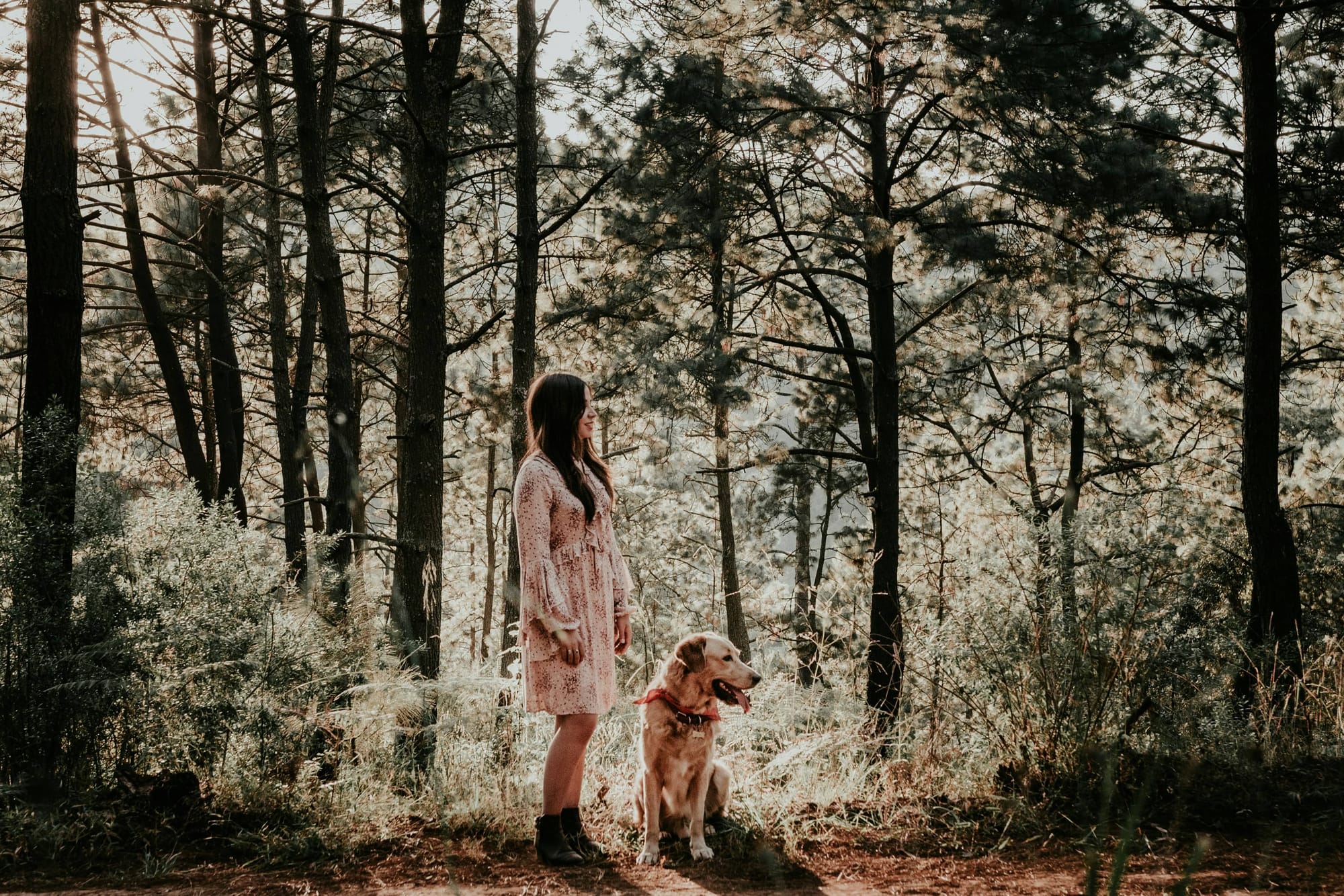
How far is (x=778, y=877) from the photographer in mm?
3627

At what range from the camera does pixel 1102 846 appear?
376 cm

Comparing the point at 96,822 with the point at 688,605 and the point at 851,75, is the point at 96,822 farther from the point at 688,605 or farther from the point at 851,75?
the point at 688,605

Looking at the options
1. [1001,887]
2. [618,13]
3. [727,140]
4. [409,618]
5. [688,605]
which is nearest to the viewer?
[1001,887]

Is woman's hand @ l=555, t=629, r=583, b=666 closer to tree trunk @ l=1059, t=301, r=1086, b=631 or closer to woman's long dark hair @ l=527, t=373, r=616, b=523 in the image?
woman's long dark hair @ l=527, t=373, r=616, b=523

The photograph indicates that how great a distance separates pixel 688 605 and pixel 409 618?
17.8 metres

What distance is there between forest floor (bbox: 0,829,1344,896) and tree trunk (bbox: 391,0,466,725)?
8.75 ft

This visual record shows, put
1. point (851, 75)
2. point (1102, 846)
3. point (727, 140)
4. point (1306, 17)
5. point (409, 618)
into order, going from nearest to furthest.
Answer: point (1102, 846)
point (409, 618)
point (1306, 17)
point (727, 140)
point (851, 75)

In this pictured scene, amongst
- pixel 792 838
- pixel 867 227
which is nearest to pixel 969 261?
pixel 867 227

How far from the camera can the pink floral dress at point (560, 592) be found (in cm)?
370

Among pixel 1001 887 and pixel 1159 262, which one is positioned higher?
pixel 1159 262

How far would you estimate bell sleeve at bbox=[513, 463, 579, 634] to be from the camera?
12.0ft

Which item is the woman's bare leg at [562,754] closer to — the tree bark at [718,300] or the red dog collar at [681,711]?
the red dog collar at [681,711]

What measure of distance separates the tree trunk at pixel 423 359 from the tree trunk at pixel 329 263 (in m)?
0.48

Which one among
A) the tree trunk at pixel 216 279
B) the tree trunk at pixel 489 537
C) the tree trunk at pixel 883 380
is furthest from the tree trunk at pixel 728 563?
the tree trunk at pixel 216 279
